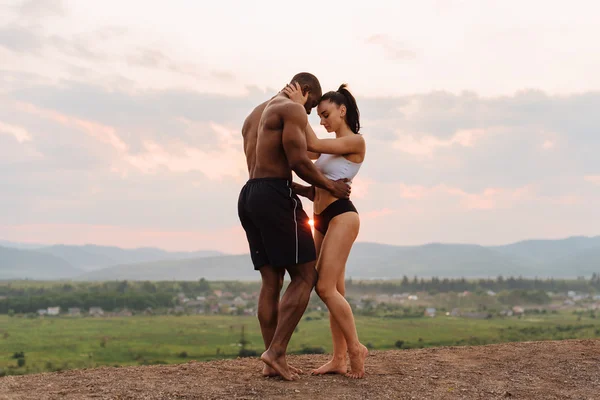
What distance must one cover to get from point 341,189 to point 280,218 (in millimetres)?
935

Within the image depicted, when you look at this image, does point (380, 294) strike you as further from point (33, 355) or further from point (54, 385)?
point (54, 385)

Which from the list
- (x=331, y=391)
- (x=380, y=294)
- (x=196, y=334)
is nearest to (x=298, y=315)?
(x=331, y=391)

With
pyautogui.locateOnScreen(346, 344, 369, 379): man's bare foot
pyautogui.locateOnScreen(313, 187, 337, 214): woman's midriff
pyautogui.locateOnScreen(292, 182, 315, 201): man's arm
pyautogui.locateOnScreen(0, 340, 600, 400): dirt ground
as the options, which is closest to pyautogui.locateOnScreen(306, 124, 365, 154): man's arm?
pyautogui.locateOnScreen(313, 187, 337, 214): woman's midriff

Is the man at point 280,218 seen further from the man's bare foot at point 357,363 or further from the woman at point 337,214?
the man's bare foot at point 357,363

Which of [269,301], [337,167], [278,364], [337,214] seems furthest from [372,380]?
[337,167]

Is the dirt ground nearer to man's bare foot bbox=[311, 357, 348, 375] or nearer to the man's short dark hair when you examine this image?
man's bare foot bbox=[311, 357, 348, 375]

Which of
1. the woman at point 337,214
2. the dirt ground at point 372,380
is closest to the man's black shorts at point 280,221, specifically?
the woman at point 337,214

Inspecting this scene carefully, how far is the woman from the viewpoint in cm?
789

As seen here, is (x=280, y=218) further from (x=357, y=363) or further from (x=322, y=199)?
(x=357, y=363)

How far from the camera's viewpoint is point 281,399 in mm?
7055

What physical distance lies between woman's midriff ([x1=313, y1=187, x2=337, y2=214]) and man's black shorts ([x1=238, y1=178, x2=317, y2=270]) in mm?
481

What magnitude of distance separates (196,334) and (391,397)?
105m

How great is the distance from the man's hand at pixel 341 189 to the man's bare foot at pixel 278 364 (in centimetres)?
208

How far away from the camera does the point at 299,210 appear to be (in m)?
7.74
